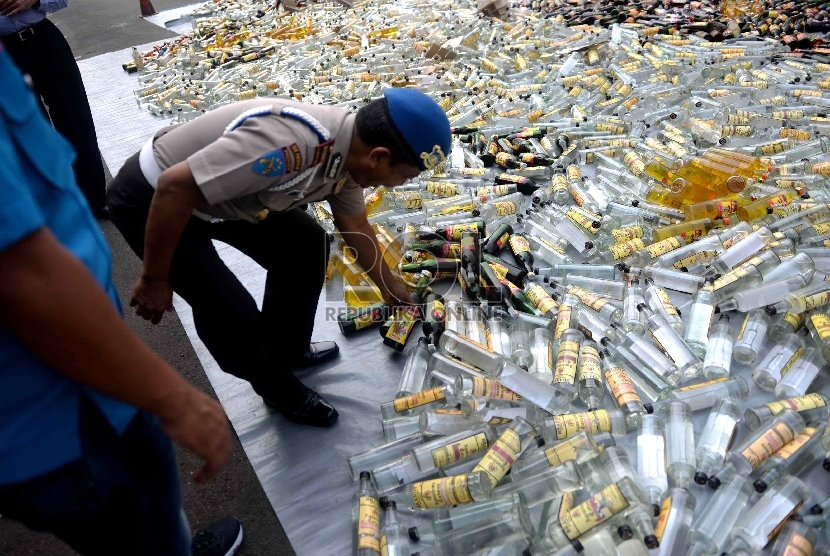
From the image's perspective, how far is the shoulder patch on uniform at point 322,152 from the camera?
2.00 metres

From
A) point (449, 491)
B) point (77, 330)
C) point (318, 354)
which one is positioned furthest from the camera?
point (318, 354)

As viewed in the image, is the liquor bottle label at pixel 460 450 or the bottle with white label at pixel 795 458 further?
the liquor bottle label at pixel 460 450

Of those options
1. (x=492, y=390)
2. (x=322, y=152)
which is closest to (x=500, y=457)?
(x=492, y=390)

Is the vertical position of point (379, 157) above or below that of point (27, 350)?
below

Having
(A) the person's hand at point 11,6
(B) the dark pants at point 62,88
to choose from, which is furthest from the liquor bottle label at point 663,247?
(A) the person's hand at point 11,6

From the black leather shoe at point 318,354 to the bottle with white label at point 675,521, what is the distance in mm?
1802

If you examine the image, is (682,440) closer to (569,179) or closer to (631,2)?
(569,179)

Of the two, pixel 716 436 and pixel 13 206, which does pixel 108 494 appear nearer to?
pixel 13 206

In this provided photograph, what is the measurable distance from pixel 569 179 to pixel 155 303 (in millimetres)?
3109

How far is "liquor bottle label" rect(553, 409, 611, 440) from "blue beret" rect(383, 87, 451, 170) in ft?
3.88

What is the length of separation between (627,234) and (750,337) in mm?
1022

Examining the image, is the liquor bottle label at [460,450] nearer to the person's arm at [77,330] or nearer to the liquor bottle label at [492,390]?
the liquor bottle label at [492,390]

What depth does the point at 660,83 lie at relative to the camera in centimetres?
571

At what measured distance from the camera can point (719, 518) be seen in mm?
2072
